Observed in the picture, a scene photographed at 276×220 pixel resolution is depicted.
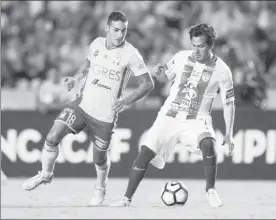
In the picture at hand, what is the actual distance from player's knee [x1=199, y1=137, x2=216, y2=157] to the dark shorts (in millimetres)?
945

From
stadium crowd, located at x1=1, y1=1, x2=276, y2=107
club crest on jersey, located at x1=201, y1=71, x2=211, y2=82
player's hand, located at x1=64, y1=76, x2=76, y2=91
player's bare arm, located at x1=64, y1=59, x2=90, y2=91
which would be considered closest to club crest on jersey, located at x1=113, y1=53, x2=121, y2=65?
player's bare arm, located at x1=64, y1=59, x2=90, y2=91

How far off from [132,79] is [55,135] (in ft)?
27.0

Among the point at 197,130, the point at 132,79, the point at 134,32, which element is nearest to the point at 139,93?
the point at 197,130

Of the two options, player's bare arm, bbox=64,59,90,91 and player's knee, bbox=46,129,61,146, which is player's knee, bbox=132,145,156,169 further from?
player's bare arm, bbox=64,59,90,91

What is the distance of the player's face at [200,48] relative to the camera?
7414 mm

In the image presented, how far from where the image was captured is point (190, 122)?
802 cm

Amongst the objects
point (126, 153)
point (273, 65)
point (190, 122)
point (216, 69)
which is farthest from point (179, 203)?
point (273, 65)

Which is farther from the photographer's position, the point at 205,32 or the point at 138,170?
the point at 138,170

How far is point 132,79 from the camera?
16109 mm

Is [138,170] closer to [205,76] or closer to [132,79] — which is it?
[205,76]

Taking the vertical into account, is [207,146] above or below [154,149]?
above

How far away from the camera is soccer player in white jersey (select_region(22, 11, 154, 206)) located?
7.73 metres

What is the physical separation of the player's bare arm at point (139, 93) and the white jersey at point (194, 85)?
0.36 meters

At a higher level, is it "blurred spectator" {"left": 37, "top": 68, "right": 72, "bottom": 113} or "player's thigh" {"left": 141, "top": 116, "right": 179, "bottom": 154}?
"player's thigh" {"left": 141, "top": 116, "right": 179, "bottom": 154}
